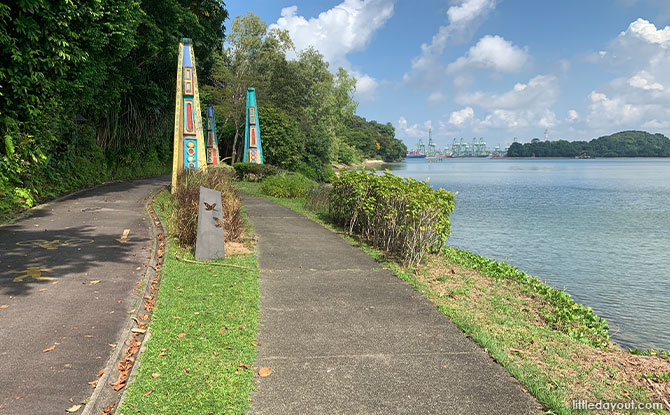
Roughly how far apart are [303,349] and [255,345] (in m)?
0.50

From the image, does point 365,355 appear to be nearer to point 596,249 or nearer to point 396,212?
point 396,212

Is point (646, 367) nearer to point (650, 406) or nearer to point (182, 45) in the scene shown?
point (650, 406)

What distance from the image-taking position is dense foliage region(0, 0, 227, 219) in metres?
9.71

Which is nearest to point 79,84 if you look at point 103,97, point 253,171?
point 103,97

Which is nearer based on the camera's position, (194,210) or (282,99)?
(194,210)

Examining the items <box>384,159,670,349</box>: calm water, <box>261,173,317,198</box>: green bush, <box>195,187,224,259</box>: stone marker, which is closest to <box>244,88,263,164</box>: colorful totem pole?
<box>261,173,317,198</box>: green bush

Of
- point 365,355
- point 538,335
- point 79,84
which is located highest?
point 79,84

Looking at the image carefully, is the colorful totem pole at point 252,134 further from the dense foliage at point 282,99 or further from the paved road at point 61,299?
the paved road at point 61,299

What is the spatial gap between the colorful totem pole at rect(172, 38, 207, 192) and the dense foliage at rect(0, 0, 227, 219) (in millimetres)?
1761

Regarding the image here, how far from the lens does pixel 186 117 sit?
544 inches

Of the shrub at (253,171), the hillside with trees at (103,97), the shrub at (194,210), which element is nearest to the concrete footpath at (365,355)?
the shrub at (194,210)

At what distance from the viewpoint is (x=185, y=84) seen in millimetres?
13641

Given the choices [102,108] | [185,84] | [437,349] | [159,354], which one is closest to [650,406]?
[437,349]

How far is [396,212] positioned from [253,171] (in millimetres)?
16405
